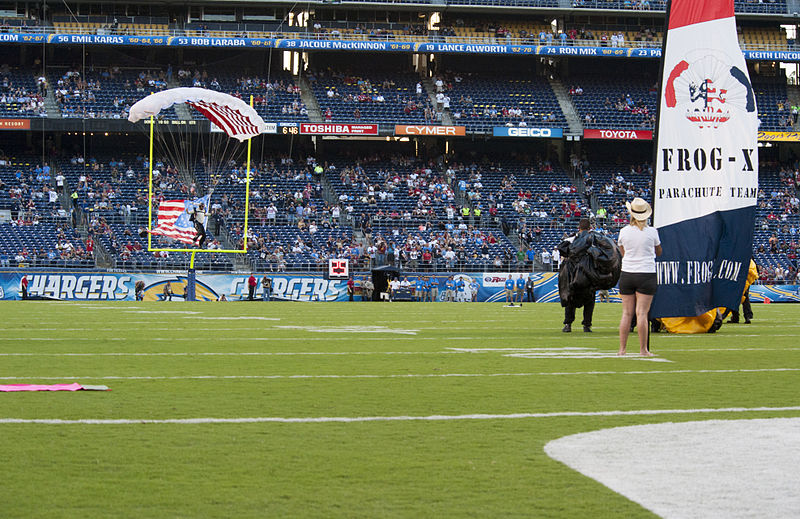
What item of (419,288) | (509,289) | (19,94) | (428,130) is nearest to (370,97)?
(428,130)

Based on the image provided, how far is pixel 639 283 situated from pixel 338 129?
39277mm

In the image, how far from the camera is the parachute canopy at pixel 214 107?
101 feet

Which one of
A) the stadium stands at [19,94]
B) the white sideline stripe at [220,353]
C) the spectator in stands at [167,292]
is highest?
the stadium stands at [19,94]

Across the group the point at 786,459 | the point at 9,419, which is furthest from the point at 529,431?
the point at 9,419

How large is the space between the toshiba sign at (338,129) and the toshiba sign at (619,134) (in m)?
10.1

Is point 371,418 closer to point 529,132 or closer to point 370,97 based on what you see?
point 529,132

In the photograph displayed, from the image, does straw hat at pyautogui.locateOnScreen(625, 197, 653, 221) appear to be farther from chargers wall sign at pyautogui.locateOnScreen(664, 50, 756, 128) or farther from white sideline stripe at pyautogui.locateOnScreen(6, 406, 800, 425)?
white sideline stripe at pyautogui.locateOnScreen(6, 406, 800, 425)

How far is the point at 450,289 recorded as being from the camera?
136 ft

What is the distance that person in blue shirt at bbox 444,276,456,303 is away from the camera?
4132 centimetres

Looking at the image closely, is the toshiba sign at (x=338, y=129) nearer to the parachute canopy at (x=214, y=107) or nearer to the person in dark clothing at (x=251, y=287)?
the person in dark clothing at (x=251, y=287)

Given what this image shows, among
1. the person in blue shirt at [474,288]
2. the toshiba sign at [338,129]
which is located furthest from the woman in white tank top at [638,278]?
the toshiba sign at [338,129]

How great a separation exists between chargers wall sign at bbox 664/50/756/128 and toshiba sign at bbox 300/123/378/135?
113 ft

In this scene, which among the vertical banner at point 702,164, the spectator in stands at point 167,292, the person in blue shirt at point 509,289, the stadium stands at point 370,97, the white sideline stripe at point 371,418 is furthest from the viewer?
the stadium stands at point 370,97

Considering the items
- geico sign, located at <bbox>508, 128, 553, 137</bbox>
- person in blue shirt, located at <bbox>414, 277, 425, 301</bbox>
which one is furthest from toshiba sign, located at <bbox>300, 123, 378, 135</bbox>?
person in blue shirt, located at <bbox>414, 277, 425, 301</bbox>
